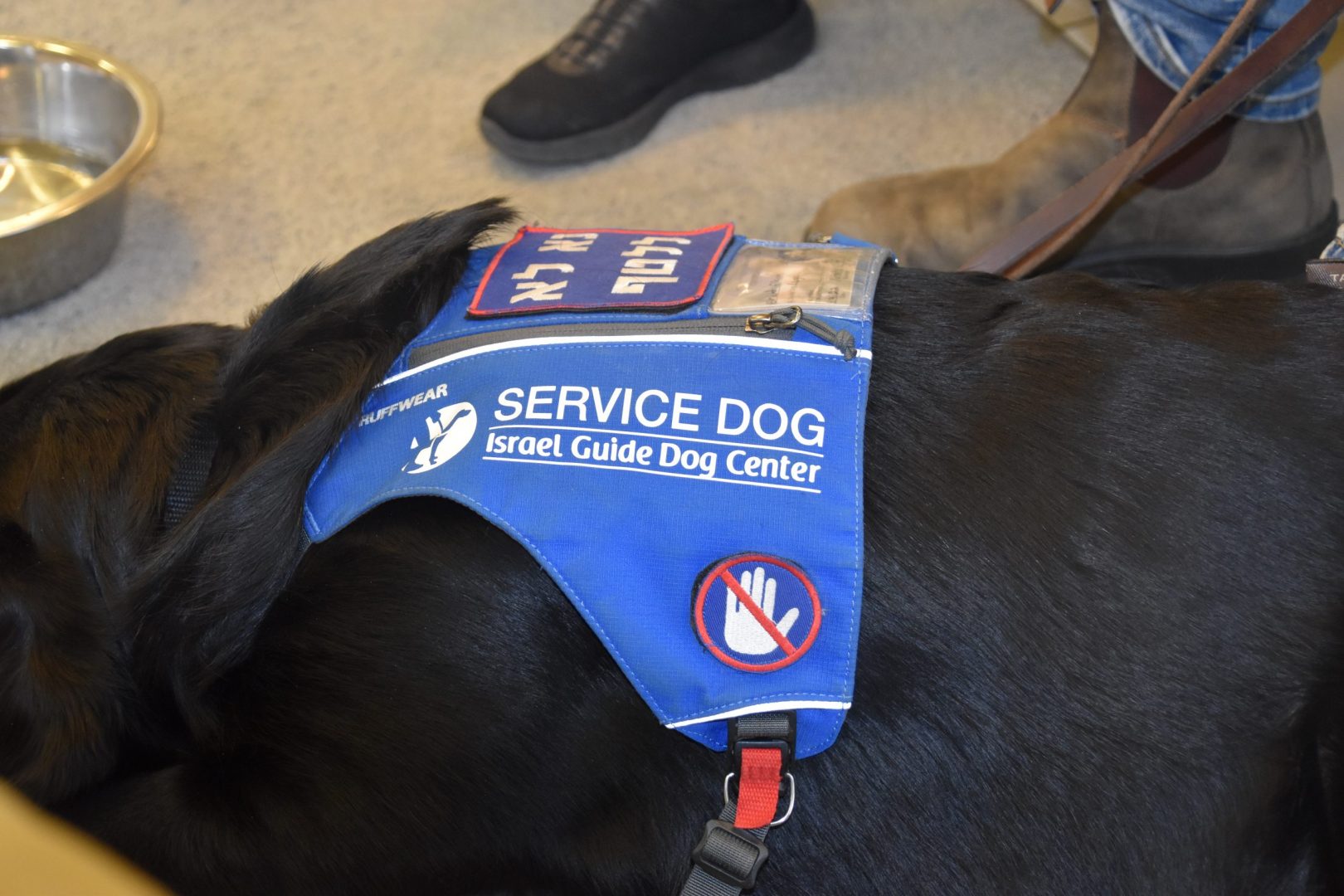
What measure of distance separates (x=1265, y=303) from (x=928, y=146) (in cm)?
115

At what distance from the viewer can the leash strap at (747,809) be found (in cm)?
77

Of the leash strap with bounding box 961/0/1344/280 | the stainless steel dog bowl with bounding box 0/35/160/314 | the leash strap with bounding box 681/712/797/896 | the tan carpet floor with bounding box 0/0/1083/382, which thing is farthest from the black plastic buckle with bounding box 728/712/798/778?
the stainless steel dog bowl with bounding box 0/35/160/314

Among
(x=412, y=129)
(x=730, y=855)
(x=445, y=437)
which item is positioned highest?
(x=445, y=437)

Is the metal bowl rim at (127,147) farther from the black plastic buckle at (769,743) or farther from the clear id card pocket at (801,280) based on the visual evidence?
the black plastic buckle at (769,743)

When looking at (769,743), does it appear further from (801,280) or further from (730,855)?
(801,280)

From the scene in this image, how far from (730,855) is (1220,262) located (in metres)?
1.24

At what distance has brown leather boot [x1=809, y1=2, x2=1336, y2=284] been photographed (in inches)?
60.4

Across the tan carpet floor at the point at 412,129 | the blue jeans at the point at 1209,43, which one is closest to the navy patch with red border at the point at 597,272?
the blue jeans at the point at 1209,43

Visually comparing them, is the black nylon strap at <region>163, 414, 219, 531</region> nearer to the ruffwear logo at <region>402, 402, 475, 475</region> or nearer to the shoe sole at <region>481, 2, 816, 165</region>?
the ruffwear logo at <region>402, 402, 475, 475</region>

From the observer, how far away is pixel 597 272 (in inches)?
36.2

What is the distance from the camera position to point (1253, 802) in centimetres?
83

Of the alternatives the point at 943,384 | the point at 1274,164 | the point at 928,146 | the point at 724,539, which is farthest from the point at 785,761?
the point at 928,146

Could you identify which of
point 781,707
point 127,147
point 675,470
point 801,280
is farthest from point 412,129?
point 781,707

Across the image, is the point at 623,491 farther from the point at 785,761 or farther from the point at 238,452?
the point at 238,452
